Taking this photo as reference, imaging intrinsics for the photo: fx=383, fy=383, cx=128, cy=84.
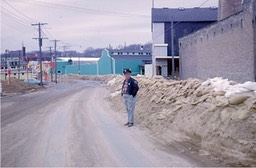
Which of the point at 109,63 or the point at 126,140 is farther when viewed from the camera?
the point at 109,63

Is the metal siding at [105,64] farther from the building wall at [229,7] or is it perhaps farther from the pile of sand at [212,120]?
the pile of sand at [212,120]

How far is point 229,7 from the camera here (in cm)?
3822

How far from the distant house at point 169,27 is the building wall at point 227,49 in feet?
59.0

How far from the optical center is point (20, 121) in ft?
51.6

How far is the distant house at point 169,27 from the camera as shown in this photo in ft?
197

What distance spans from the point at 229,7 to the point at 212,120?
31.0 meters

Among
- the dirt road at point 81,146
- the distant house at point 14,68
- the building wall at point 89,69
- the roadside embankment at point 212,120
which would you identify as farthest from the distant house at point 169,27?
the building wall at point 89,69

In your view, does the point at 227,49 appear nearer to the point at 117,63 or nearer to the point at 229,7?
the point at 229,7

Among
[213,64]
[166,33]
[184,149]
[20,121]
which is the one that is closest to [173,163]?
[184,149]

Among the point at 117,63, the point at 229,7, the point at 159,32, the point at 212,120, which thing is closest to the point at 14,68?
the point at 117,63

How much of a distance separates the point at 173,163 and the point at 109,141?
299cm

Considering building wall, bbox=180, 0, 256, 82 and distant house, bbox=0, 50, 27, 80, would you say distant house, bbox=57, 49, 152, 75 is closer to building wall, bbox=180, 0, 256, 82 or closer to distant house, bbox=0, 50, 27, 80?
distant house, bbox=0, 50, 27, 80

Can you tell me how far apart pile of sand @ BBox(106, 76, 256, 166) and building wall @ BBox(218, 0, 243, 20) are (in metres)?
25.5

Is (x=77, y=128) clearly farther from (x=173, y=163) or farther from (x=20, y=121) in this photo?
(x=173, y=163)
